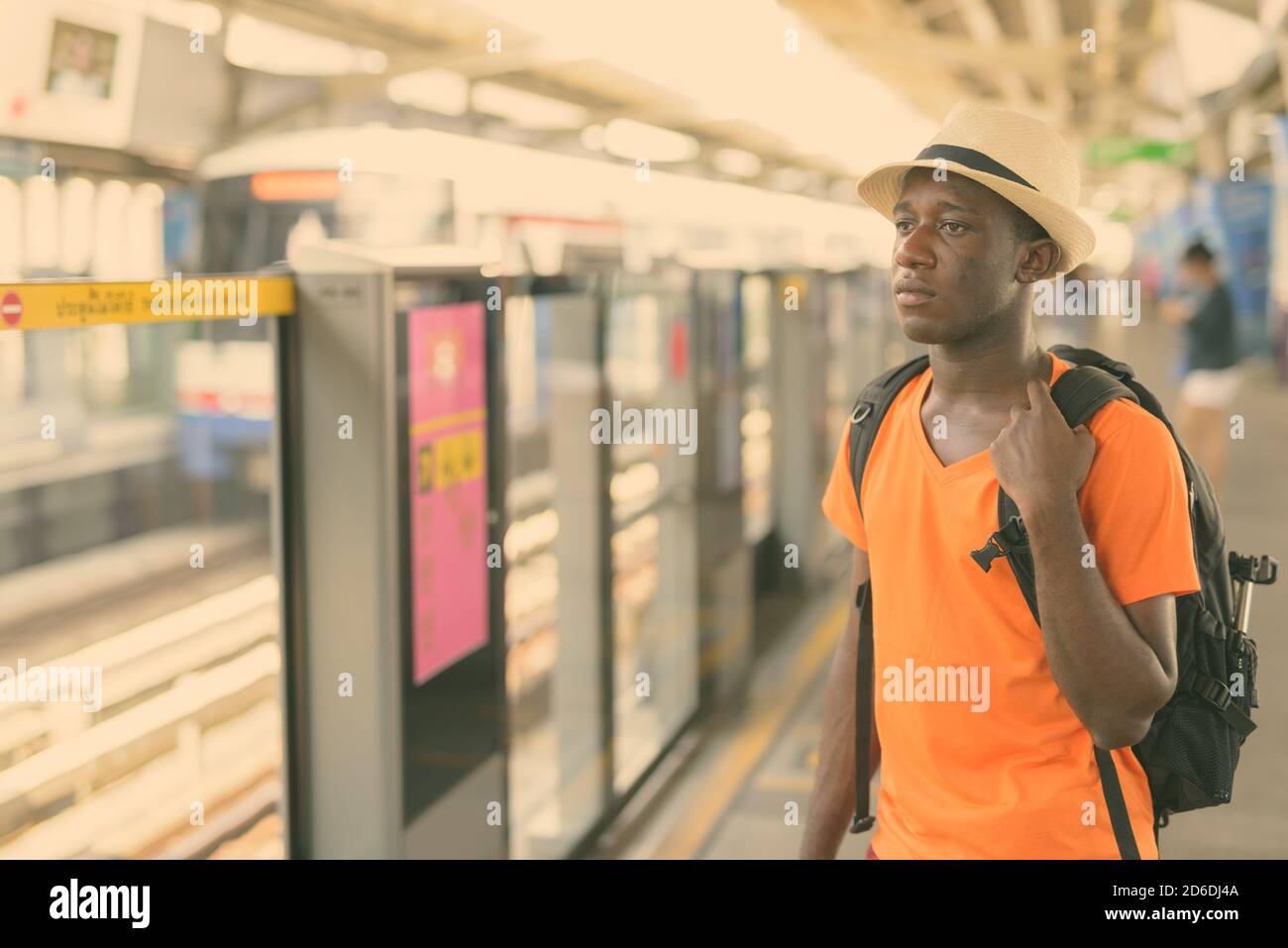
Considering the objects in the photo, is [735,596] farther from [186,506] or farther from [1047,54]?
[1047,54]

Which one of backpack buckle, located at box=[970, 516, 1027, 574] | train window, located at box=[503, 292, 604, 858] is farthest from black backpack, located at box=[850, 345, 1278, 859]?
train window, located at box=[503, 292, 604, 858]

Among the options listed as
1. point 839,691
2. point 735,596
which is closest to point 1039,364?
point 839,691

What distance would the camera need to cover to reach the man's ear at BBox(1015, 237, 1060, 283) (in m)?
1.59

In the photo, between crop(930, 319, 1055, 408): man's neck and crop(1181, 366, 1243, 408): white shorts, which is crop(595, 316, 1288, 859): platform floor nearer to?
crop(1181, 366, 1243, 408): white shorts

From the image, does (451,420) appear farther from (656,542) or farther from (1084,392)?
(656,542)

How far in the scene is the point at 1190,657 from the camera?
1557 millimetres

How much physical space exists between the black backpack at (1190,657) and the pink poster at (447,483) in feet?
4.75

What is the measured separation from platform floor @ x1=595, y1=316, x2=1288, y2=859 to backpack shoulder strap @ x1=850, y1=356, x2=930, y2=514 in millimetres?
1053

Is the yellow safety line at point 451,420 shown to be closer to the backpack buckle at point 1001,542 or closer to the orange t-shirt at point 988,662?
the orange t-shirt at point 988,662

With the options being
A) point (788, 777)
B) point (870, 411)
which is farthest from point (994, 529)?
point (788, 777)

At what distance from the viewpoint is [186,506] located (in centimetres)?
926

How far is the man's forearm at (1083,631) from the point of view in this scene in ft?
4.65

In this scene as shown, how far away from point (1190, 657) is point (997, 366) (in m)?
0.41

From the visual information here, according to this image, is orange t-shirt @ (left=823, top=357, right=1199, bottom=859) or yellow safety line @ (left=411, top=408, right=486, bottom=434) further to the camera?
yellow safety line @ (left=411, top=408, right=486, bottom=434)
